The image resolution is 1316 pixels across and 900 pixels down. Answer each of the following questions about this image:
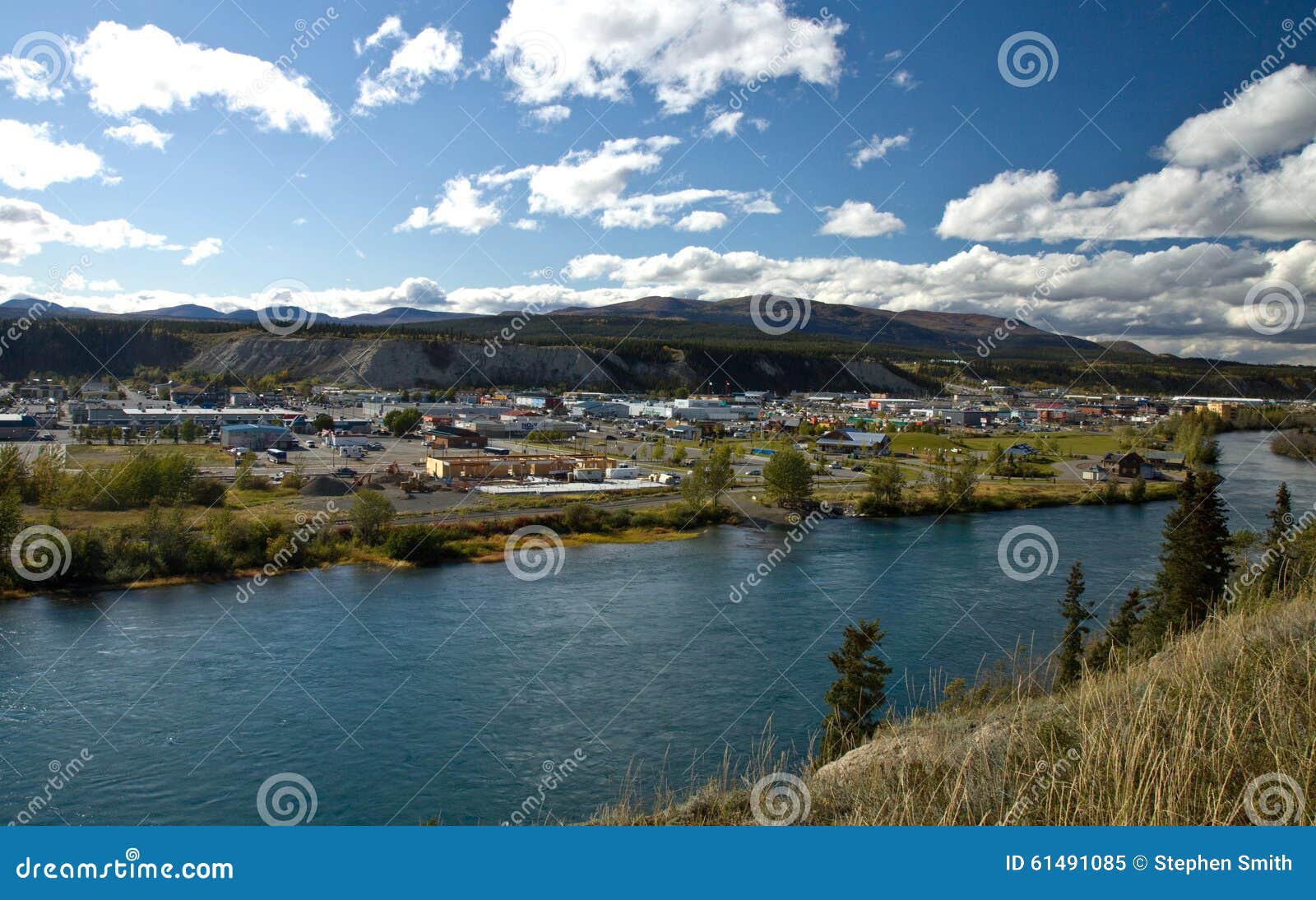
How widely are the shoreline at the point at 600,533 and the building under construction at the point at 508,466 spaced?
2865mm

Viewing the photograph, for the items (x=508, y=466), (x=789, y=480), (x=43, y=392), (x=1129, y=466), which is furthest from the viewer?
(x=43, y=392)

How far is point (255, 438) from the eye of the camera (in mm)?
16359

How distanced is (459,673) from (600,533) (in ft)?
15.9

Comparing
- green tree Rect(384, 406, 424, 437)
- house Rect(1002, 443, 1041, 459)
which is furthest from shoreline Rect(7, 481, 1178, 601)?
green tree Rect(384, 406, 424, 437)

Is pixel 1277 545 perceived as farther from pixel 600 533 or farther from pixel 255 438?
pixel 255 438

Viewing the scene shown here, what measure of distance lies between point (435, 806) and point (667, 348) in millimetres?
32797

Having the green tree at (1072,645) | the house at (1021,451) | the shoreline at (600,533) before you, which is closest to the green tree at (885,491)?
the shoreline at (600,533)

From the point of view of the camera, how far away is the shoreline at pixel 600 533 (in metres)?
7.91

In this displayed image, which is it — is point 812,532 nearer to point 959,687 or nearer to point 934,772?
point 959,687

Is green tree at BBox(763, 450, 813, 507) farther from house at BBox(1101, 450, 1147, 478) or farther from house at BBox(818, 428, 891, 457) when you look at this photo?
house at BBox(1101, 450, 1147, 478)

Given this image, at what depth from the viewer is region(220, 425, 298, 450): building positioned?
16203 millimetres

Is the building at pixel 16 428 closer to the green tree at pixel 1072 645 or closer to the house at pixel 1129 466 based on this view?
the green tree at pixel 1072 645

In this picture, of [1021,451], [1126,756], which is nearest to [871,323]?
[1021,451]

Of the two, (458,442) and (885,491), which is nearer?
(885,491)
